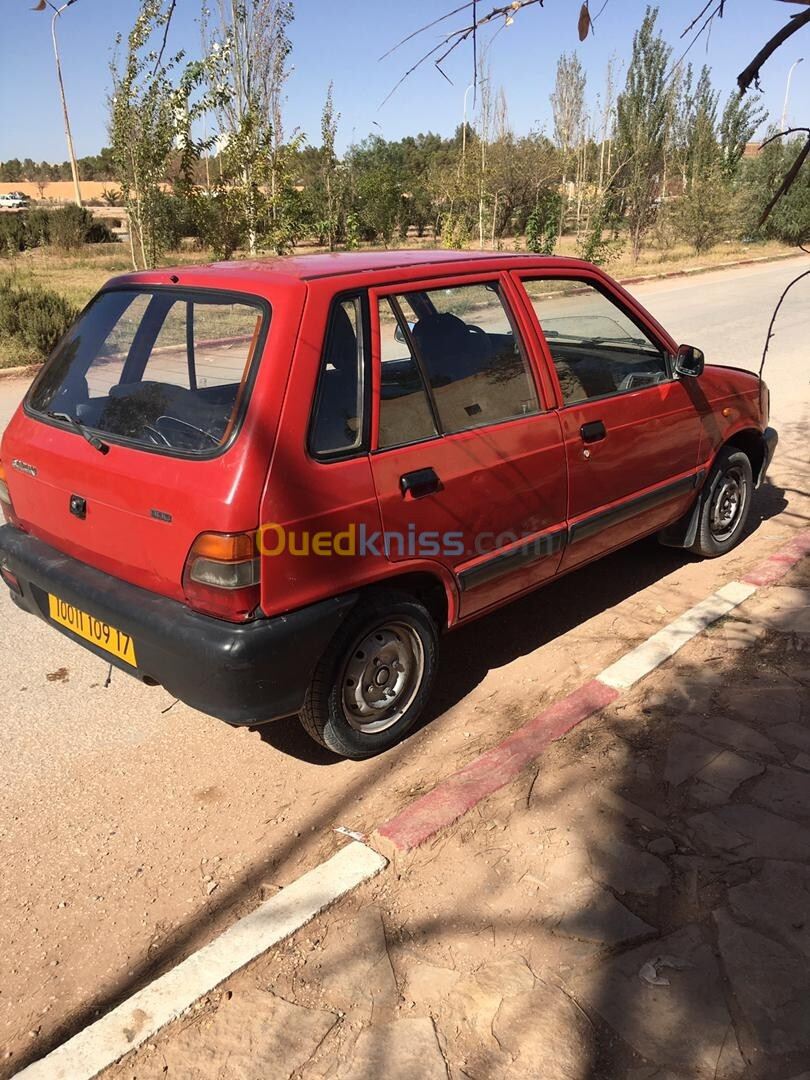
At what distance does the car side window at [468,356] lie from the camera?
3213 millimetres

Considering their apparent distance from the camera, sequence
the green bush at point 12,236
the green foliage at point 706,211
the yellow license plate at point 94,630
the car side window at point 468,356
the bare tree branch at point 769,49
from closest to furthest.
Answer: the bare tree branch at point 769,49
the yellow license plate at point 94,630
the car side window at point 468,356
the green foliage at point 706,211
the green bush at point 12,236

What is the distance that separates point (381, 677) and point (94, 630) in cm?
105

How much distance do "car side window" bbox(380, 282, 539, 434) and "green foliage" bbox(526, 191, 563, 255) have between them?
65.9 ft

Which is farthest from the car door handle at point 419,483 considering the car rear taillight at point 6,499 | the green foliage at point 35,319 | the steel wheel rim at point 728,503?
the green foliage at point 35,319

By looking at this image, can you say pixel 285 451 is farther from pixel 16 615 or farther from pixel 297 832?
pixel 16 615

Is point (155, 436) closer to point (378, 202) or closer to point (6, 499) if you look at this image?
point (6, 499)

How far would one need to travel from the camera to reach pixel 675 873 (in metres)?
2.54

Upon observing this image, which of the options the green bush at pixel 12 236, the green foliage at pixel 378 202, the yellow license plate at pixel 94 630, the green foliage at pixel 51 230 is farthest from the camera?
the green foliage at pixel 51 230

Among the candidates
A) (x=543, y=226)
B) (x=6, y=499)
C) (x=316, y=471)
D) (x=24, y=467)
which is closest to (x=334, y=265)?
(x=316, y=471)

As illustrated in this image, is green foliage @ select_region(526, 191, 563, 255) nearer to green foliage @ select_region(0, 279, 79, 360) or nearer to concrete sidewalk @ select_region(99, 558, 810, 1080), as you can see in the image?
green foliage @ select_region(0, 279, 79, 360)

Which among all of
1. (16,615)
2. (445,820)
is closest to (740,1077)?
(445,820)

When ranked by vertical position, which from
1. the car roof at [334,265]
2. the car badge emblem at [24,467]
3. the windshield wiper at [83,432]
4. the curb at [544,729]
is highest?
the car roof at [334,265]

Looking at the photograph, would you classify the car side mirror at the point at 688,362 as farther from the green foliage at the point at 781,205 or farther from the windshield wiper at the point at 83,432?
the green foliage at the point at 781,205

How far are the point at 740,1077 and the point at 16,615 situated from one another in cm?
377
